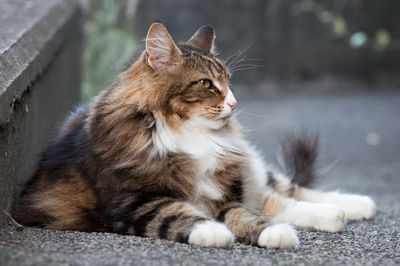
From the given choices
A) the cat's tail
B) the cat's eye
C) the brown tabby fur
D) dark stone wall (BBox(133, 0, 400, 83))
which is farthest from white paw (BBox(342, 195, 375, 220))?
dark stone wall (BBox(133, 0, 400, 83))

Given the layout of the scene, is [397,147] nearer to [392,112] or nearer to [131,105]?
[392,112]

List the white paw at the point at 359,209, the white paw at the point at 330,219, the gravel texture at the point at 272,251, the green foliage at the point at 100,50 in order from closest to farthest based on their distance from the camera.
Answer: the gravel texture at the point at 272,251, the white paw at the point at 330,219, the white paw at the point at 359,209, the green foliage at the point at 100,50

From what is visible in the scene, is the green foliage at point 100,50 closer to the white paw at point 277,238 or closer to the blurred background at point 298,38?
the blurred background at point 298,38

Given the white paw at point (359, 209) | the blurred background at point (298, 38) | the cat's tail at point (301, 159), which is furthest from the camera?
the blurred background at point (298, 38)

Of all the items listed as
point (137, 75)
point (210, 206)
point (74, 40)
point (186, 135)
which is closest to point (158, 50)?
point (137, 75)

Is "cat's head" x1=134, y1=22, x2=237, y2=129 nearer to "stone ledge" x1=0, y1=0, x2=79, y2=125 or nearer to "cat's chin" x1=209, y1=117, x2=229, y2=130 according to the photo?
"cat's chin" x1=209, y1=117, x2=229, y2=130

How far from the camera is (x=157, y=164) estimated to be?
2486 mm

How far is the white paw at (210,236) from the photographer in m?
2.19

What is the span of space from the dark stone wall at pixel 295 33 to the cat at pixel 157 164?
6.16 m

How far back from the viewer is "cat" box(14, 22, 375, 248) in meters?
2.39

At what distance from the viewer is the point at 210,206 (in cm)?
258

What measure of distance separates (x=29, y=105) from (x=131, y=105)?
739 millimetres

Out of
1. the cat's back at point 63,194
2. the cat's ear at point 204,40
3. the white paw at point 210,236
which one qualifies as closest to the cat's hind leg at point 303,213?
the white paw at point 210,236

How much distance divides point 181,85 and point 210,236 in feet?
2.38
